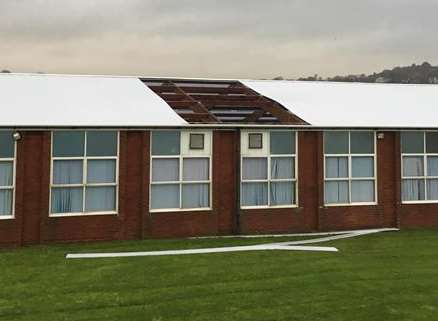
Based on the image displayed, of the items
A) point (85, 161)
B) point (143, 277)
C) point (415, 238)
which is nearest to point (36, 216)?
point (85, 161)

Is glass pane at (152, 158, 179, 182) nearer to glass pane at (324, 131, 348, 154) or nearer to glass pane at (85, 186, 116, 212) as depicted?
glass pane at (85, 186, 116, 212)

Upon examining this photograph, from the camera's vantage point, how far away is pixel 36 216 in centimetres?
1745

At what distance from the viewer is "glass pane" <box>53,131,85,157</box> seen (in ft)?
58.3

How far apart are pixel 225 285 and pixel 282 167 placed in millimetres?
9030

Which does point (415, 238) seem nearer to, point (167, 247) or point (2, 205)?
point (167, 247)

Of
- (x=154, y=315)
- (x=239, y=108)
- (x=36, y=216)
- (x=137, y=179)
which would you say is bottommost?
(x=154, y=315)

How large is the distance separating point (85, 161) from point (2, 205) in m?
2.91

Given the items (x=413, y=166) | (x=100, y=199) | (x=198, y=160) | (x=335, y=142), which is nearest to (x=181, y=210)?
(x=198, y=160)

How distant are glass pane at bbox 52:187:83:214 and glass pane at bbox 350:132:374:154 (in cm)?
1025

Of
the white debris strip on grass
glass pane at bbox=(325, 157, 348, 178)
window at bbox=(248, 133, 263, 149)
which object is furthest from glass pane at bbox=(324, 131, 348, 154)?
the white debris strip on grass

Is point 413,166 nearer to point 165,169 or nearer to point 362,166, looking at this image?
point 362,166

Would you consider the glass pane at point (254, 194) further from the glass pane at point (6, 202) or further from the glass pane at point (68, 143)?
the glass pane at point (6, 202)

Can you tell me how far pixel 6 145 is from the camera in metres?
17.2

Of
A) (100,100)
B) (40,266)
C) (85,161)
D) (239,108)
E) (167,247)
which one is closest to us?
(40,266)
